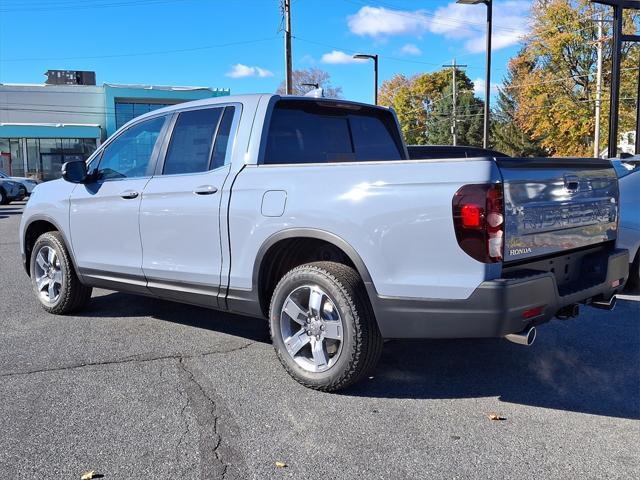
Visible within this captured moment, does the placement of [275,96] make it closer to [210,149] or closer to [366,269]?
[210,149]

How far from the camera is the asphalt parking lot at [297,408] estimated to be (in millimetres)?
3004

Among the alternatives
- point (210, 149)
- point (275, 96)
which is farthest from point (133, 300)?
point (275, 96)

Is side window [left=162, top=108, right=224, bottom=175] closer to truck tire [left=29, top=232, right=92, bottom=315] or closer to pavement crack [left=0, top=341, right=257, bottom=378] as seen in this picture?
pavement crack [left=0, top=341, right=257, bottom=378]

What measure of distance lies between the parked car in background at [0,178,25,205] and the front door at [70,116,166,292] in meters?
21.0

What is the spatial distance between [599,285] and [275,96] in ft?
8.59

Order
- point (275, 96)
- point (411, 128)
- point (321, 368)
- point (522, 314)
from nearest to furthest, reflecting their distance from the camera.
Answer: point (522, 314), point (321, 368), point (275, 96), point (411, 128)

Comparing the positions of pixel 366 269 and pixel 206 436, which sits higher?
pixel 366 269

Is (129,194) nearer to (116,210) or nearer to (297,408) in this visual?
(116,210)

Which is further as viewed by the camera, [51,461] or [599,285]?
[599,285]

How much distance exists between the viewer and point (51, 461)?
119 inches

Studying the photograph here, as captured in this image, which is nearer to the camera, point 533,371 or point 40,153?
point 533,371

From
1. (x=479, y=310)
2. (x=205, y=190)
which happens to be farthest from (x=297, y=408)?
(x=205, y=190)

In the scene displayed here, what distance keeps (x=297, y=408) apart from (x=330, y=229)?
1.10 metres

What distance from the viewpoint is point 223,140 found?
4.51 metres
